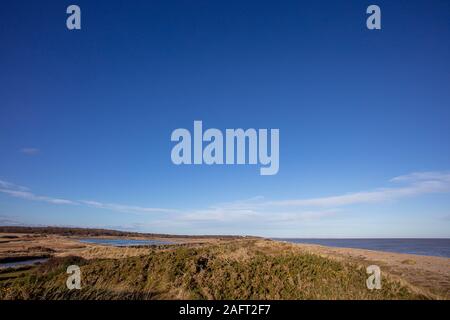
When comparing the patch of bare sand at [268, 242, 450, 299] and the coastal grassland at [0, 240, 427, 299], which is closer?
the coastal grassland at [0, 240, 427, 299]

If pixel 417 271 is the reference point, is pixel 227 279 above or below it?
above

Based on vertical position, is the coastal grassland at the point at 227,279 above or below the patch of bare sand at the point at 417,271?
above

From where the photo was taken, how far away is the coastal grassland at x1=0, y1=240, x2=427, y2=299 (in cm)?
1565

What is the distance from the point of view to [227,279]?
19.2 meters

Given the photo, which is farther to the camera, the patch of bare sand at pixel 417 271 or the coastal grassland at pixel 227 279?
the patch of bare sand at pixel 417 271

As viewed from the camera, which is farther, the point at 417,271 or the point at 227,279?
the point at 417,271

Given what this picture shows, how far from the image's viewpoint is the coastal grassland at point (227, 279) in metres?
15.7

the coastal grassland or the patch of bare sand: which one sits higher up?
the coastal grassland
